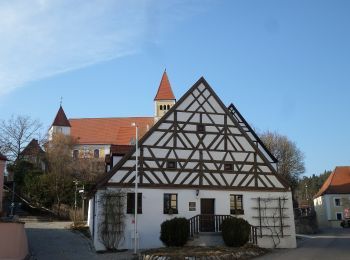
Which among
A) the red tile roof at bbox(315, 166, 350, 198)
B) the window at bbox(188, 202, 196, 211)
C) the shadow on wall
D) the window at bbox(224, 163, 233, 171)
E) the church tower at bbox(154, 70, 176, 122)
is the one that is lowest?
the shadow on wall

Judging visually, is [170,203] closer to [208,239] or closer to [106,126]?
[208,239]

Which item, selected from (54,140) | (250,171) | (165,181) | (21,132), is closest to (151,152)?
(165,181)

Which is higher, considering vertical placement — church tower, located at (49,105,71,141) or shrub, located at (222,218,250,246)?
church tower, located at (49,105,71,141)

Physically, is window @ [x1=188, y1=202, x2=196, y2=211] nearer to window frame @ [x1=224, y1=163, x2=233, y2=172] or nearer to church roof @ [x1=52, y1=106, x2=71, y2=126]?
window frame @ [x1=224, y1=163, x2=233, y2=172]

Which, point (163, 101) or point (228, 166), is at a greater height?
point (163, 101)

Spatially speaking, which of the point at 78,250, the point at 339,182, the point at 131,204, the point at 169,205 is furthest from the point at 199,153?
the point at 339,182

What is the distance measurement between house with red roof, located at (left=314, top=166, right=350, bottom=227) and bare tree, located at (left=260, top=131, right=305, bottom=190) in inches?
674

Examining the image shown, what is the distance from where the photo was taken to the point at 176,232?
2495 cm

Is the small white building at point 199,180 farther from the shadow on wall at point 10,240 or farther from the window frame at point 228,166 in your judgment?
the shadow on wall at point 10,240

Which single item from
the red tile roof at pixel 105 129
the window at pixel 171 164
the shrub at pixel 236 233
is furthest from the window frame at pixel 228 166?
the red tile roof at pixel 105 129

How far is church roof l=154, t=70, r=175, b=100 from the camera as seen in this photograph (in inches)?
3553

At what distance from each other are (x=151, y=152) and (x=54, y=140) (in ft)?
128

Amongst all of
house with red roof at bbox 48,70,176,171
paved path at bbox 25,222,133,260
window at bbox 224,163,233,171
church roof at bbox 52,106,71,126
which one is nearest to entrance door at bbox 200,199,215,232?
window at bbox 224,163,233,171

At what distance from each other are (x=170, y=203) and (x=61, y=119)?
2819 inches
